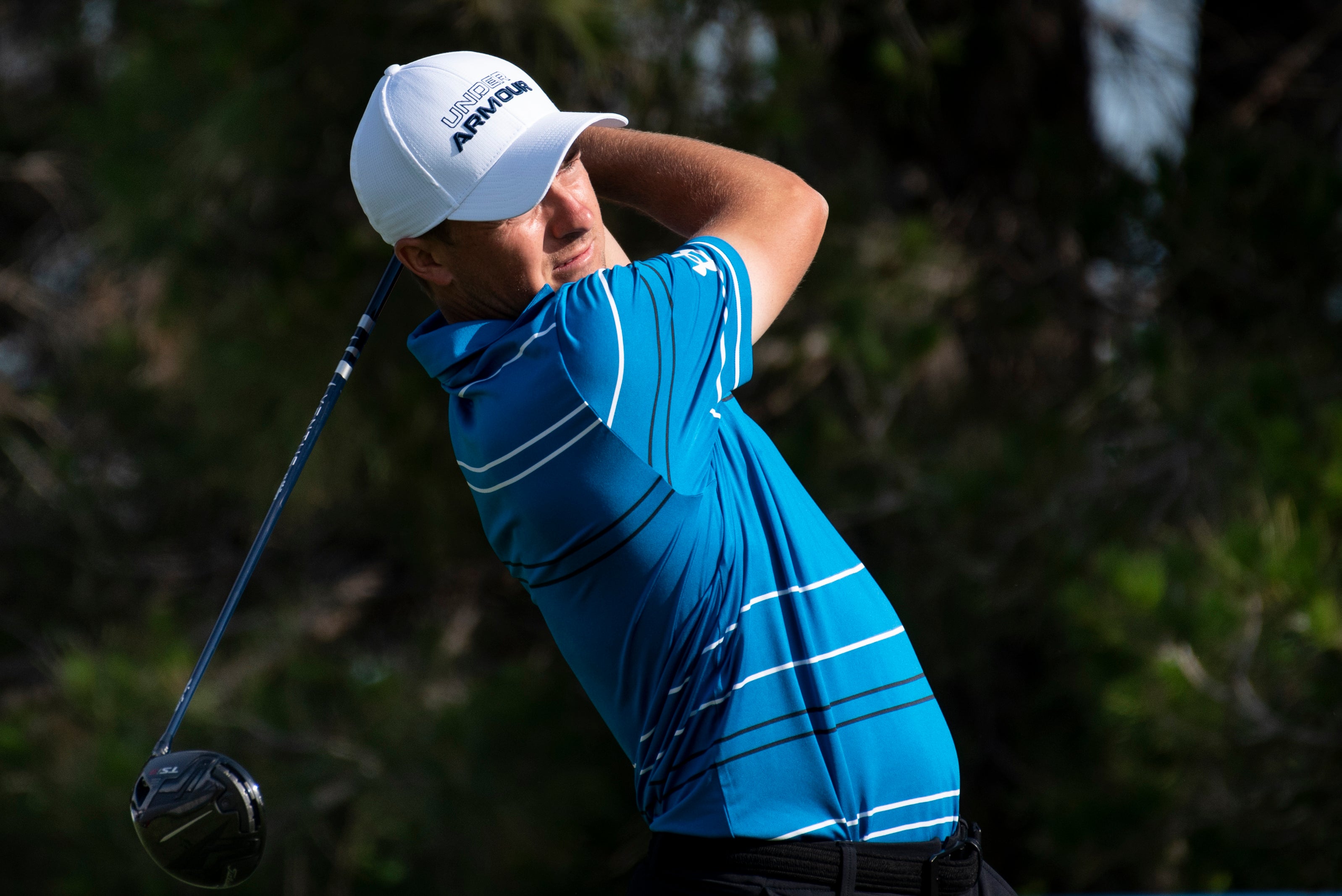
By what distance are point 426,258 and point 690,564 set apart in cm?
47

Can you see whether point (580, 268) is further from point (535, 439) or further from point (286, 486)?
point (286, 486)

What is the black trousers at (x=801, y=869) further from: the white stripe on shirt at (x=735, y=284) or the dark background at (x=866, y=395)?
the dark background at (x=866, y=395)

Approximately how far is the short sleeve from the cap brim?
0.11m

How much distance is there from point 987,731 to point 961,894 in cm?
352

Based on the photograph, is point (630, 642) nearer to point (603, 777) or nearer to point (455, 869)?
point (603, 777)

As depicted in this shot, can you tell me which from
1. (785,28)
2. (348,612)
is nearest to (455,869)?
(348,612)

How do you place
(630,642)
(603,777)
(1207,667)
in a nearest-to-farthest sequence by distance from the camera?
1. (630,642)
2. (1207,667)
3. (603,777)

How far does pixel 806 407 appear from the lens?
463 centimetres

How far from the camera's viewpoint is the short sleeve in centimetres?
131

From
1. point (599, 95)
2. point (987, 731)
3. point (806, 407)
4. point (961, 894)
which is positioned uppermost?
point (961, 894)

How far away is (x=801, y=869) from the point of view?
4.39ft

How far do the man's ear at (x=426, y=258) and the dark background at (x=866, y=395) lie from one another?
2.03m

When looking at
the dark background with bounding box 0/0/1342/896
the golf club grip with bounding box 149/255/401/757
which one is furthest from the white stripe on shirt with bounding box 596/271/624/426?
the dark background with bounding box 0/0/1342/896

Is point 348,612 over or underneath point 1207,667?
underneath
